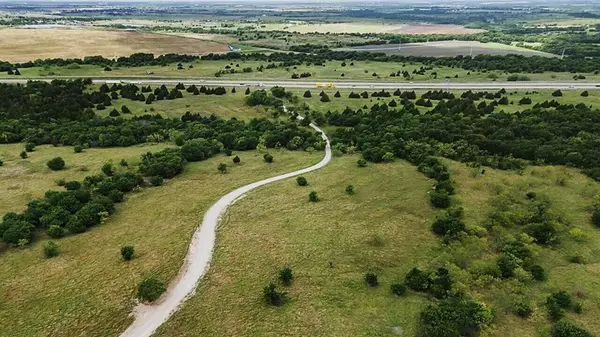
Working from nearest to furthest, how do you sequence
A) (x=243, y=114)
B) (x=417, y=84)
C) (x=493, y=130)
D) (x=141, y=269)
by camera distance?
(x=141, y=269), (x=493, y=130), (x=243, y=114), (x=417, y=84)

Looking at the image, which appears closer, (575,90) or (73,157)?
(73,157)

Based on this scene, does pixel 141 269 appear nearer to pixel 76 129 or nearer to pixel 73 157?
pixel 73 157

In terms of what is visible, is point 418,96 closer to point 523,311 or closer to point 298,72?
point 298,72

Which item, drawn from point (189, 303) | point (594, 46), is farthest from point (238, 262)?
point (594, 46)

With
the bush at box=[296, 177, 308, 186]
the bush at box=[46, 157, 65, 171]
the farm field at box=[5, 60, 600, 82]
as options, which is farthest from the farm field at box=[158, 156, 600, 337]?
the farm field at box=[5, 60, 600, 82]

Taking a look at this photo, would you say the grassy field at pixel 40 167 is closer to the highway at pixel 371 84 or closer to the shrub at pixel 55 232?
the shrub at pixel 55 232

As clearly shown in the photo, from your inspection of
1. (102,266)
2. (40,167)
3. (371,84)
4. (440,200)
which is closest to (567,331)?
(440,200)
